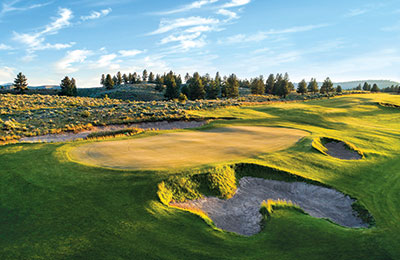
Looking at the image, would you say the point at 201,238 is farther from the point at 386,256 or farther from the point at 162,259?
the point at 386,256

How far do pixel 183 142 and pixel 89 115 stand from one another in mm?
25318

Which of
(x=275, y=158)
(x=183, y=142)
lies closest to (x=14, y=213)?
(x=183, y=142)

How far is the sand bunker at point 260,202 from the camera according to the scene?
8.77 meters

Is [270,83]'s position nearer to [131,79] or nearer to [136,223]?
[131,79]

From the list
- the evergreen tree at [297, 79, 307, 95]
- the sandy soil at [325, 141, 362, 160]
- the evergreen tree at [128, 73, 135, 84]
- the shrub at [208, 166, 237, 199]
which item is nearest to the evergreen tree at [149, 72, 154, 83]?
the evergreen tree at [128, 73, 135, 84]

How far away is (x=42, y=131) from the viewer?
27312 millimetres

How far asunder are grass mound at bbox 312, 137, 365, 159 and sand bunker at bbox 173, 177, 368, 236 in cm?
595

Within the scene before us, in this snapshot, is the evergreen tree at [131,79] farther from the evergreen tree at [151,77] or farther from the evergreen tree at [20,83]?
the evergreen tree at [20,83]

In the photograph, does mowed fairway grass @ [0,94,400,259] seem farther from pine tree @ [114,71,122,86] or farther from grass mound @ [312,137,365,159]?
pine tree @ [114,71,122,86]

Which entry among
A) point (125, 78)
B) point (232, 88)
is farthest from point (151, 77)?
point (232, 88)

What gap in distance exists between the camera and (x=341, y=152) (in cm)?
1741

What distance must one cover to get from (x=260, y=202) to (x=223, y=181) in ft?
6.32

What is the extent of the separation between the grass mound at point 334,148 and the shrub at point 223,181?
8.33 metres

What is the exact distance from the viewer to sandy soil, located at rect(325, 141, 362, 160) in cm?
1647
